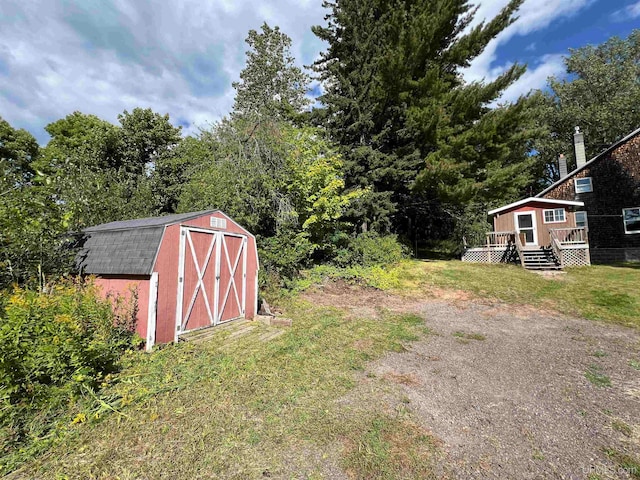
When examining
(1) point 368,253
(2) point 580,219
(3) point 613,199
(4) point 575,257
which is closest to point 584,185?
(3) point 613,199

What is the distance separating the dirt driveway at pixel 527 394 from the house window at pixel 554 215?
10.6m

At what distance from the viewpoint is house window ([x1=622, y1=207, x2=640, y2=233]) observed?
16594 millimetres

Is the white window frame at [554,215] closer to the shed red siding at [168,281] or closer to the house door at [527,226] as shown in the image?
the house door at [527,226]

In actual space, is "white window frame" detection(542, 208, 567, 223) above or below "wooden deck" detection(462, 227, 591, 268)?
above

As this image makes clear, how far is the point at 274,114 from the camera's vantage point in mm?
16172

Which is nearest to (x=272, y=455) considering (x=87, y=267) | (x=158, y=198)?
(x=87, y=267)

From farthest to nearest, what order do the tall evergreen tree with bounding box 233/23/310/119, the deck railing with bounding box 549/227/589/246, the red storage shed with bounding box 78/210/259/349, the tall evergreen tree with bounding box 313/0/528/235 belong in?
the tall evergreen tree with bounding box 233/23/310/119 < the deck railing with bounding box 549/227/589/246 < the tall evergreen tree with bounding box 313/0/528/235 < the red storage shed with bounding box 78/210/259/349

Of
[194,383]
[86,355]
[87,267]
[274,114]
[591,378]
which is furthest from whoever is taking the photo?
[274,114]

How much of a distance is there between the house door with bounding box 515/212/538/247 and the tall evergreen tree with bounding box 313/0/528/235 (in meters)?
2.08

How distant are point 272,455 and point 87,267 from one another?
5509 mm

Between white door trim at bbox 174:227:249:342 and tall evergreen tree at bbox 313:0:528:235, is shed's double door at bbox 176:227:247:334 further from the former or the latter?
tall evergreen tree at bbox 313:0:528:235

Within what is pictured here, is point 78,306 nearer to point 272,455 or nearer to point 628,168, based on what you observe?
point 272,455

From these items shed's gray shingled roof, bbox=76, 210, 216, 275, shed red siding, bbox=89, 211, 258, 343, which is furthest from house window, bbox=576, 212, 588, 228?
shed's gray shingled roof, bbox=76, 210, 216, 275

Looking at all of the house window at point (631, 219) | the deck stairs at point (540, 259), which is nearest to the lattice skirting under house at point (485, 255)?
the deck stairs at point (540, 259)
